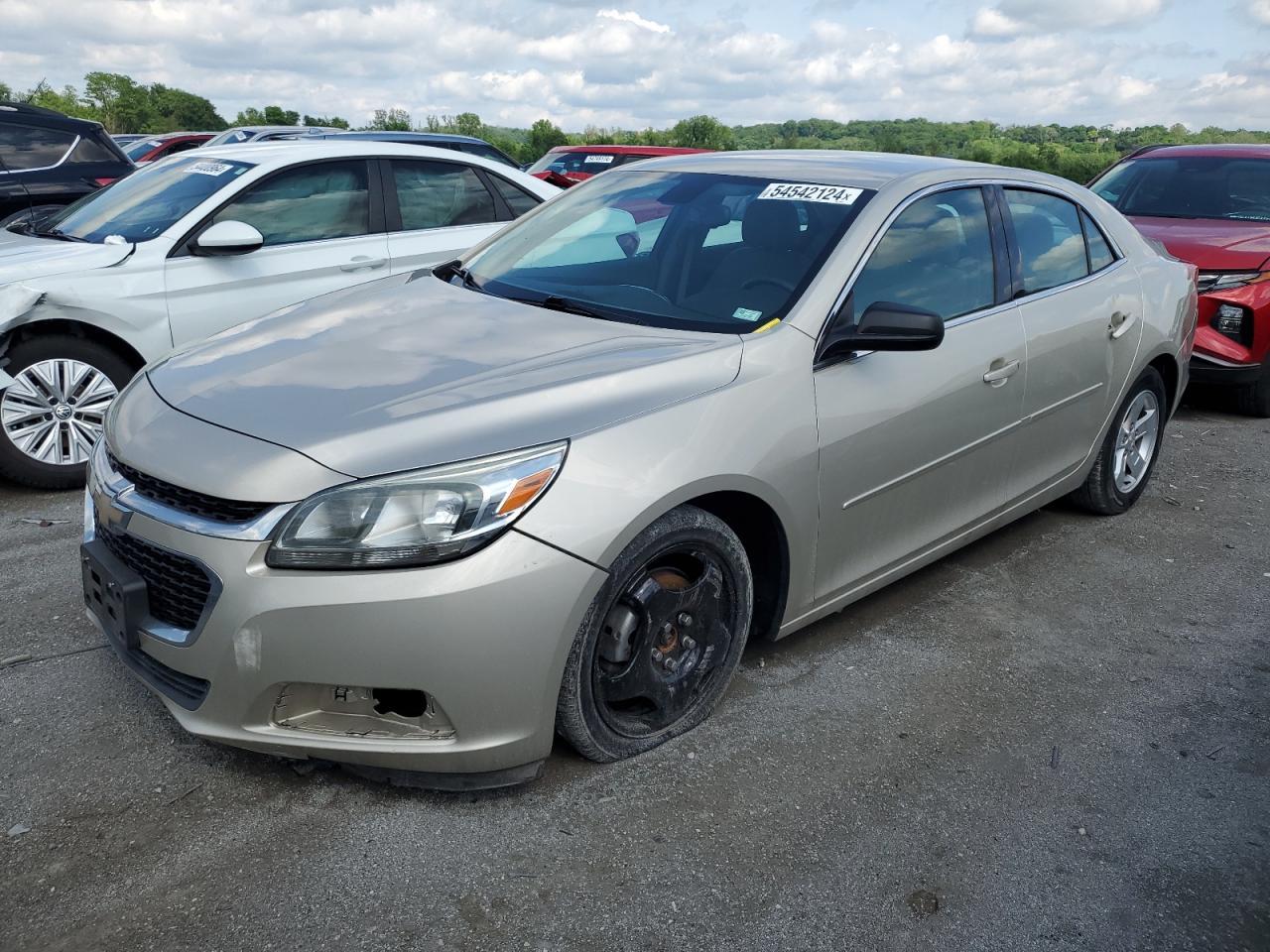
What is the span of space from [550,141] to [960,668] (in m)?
33.7

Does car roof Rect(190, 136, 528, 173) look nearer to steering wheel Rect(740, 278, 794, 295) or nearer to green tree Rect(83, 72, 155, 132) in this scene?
steering wheel Rect(740, 278, 794, 295)

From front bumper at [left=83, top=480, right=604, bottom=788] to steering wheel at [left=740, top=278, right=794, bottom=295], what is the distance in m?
1.21

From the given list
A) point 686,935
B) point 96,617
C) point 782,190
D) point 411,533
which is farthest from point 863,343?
point 96,617

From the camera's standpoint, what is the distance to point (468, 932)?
7.84 ft

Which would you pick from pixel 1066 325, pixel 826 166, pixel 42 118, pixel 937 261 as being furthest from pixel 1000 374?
pixel 42 118

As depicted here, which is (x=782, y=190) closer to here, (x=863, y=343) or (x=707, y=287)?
(x=707, y=287)

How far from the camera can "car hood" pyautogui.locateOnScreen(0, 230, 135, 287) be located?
5051 millimetres

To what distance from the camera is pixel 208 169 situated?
19.3 feet

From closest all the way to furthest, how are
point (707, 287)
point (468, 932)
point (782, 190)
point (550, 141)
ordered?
1. point (468, 932)
2. point (707, 287)
3. point (782, 190)
4. point (550, 141)

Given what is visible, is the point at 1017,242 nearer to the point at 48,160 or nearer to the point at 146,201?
the point at 146,201

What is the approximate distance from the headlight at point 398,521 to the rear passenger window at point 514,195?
177 inches

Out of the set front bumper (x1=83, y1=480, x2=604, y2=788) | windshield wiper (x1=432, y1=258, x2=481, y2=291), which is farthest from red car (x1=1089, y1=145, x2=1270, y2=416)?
front bumper (x1=83, y1=480, x2=604, y2=788)

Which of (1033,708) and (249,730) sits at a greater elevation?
(249,730)

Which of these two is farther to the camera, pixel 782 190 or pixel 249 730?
pixel 782 190
